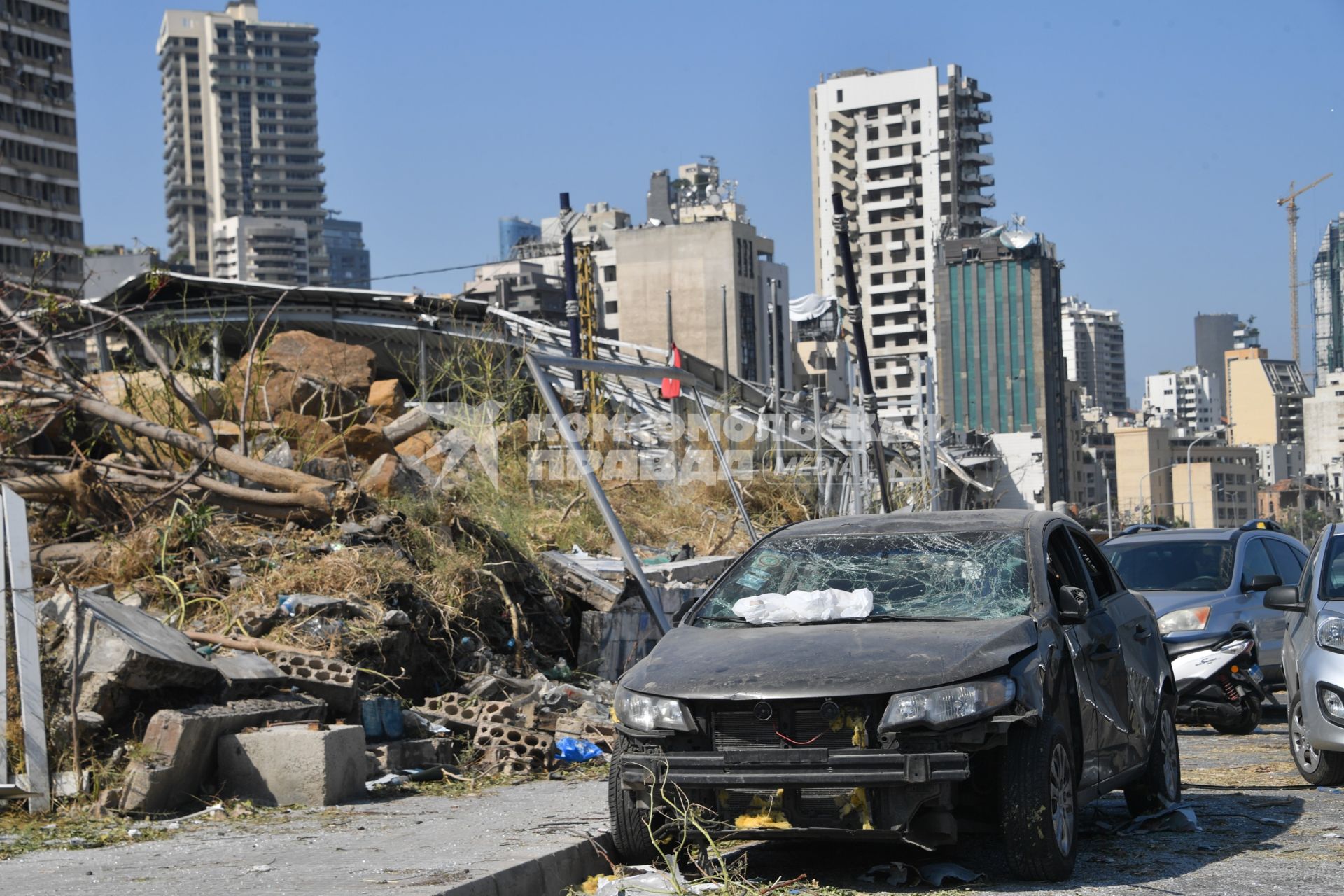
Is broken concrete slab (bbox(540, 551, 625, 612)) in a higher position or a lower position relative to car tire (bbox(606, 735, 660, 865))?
higher

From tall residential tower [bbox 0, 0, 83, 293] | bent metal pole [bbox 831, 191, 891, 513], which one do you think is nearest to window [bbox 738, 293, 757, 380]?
tall residential tower [bbox 0, 0, 83, 293]

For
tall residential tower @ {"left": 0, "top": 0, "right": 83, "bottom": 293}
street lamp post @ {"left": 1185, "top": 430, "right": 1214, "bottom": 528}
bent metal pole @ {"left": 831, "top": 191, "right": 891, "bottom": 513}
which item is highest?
tall residential tower @ {"left": 0, "top": 0, "right": 83, "bottom": 293}

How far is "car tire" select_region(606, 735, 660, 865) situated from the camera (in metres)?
6.77

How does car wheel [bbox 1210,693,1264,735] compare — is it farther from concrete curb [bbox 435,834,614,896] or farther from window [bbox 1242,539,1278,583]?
concrete curb [bbox 435,834,614,896]

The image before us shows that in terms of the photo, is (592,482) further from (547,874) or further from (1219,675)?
(547,874)

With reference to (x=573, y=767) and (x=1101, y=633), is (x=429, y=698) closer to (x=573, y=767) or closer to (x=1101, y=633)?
(x=573, y=767)

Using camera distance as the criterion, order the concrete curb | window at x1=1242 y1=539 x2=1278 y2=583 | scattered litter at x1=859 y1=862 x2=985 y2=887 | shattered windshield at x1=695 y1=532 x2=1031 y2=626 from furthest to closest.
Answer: window at x1=1242 y1=539 x2=1278 y2=583
shattered windshield at x1=695 y1=532 x2=1031 y2=626
scattered litter at x1=859 y1=862 x2=985 y2=887
the concrete curb

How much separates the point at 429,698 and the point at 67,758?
2.90 m

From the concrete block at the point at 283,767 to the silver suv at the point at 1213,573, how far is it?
7177 millimetres

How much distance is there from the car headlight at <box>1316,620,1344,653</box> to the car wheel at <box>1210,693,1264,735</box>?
3568 mm

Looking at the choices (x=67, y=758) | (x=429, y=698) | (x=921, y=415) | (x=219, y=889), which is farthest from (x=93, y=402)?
(x=921, y=415)

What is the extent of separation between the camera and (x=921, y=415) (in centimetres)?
3628

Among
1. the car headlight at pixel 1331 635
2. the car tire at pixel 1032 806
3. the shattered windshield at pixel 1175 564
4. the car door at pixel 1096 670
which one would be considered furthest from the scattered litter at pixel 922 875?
the shattered windshield at pixel 1175 564

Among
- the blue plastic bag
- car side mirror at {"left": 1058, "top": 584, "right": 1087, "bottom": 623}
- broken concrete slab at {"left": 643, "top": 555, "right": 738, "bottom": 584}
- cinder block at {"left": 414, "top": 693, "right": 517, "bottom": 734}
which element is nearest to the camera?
car side mirror at {"left": 1058, "top": 584, "right": 1087, "bottom": 623}
